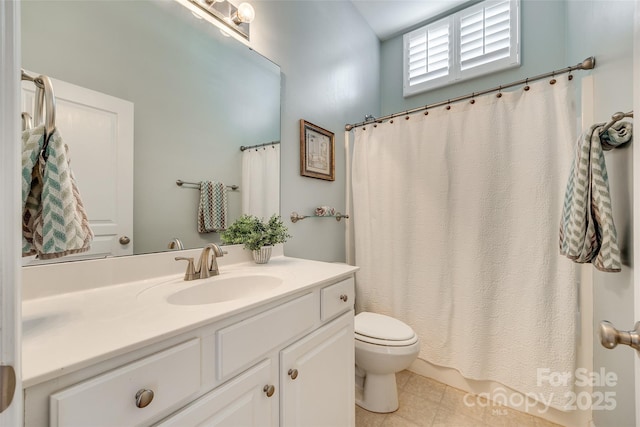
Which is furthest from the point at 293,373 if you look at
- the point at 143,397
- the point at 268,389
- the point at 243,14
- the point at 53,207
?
the point at 243,14

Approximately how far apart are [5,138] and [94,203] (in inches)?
29.5

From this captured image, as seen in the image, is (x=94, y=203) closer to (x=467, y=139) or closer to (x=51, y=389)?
(x=51, y=389)

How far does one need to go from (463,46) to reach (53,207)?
2757 millimetres

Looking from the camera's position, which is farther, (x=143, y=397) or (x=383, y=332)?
(x=383, y=332)

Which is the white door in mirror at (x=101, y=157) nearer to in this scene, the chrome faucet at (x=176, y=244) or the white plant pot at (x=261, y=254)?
the chrome faucet at (x=176, y=244)

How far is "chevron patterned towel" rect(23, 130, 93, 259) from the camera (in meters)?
0.57

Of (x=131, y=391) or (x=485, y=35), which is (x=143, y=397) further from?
(x=485, y=35)

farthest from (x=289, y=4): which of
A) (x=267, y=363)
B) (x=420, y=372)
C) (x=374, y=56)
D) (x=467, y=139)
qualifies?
(x=420, y=372)

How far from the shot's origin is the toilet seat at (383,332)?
4.64 ft

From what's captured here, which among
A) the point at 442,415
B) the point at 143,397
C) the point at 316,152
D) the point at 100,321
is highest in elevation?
the point at 316,152

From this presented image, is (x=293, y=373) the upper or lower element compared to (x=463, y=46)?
lower

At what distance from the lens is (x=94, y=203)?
2.94 feet

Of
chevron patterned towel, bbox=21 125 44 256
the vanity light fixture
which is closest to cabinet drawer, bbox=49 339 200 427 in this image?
chevron patterned towel, bbox=21 125 44 256

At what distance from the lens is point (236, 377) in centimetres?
72
